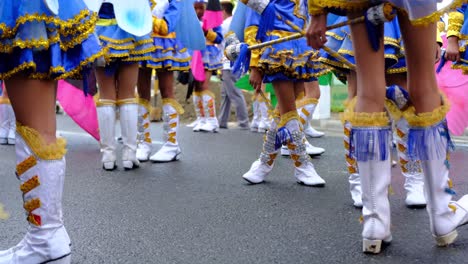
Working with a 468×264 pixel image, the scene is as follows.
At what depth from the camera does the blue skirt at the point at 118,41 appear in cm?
509

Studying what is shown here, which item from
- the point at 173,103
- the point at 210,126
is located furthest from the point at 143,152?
the point at 210,126

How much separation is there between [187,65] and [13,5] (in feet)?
12.8

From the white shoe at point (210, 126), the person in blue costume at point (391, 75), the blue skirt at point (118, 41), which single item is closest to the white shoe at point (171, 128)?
the blue skirt at point (118, 41)

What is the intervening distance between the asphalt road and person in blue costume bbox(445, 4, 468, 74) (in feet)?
2.96

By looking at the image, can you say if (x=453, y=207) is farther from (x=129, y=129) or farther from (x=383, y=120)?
(x=129, y=129)

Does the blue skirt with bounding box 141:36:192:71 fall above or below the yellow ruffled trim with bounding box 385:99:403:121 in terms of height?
above

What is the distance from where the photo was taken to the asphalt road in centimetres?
285

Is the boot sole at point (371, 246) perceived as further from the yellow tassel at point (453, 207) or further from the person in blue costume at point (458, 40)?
the person in blue costume at point (458, 40)

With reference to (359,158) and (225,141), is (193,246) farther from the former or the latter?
(225,141)

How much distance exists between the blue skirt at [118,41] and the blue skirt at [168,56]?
1.05 feet

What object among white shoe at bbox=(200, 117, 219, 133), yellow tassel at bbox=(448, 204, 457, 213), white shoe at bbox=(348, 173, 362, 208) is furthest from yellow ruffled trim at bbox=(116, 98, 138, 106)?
white shoe at bbox=(200, 117, 219, 133)

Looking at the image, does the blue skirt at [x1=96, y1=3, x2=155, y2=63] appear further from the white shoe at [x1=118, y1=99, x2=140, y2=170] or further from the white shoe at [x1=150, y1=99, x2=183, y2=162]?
the white shoe at [x1=150, y1=99, x2=183, y2=162]

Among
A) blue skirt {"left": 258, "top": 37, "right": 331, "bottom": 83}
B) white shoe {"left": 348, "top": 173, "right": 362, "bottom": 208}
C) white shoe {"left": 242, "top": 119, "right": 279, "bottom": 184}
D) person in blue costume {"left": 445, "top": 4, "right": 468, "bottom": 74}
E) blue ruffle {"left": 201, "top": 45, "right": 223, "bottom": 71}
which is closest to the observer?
white shoe {"left": 348, "top": 173, "right": 362, "bottom": 208}

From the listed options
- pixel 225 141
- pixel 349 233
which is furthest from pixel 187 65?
pixel 349 233
